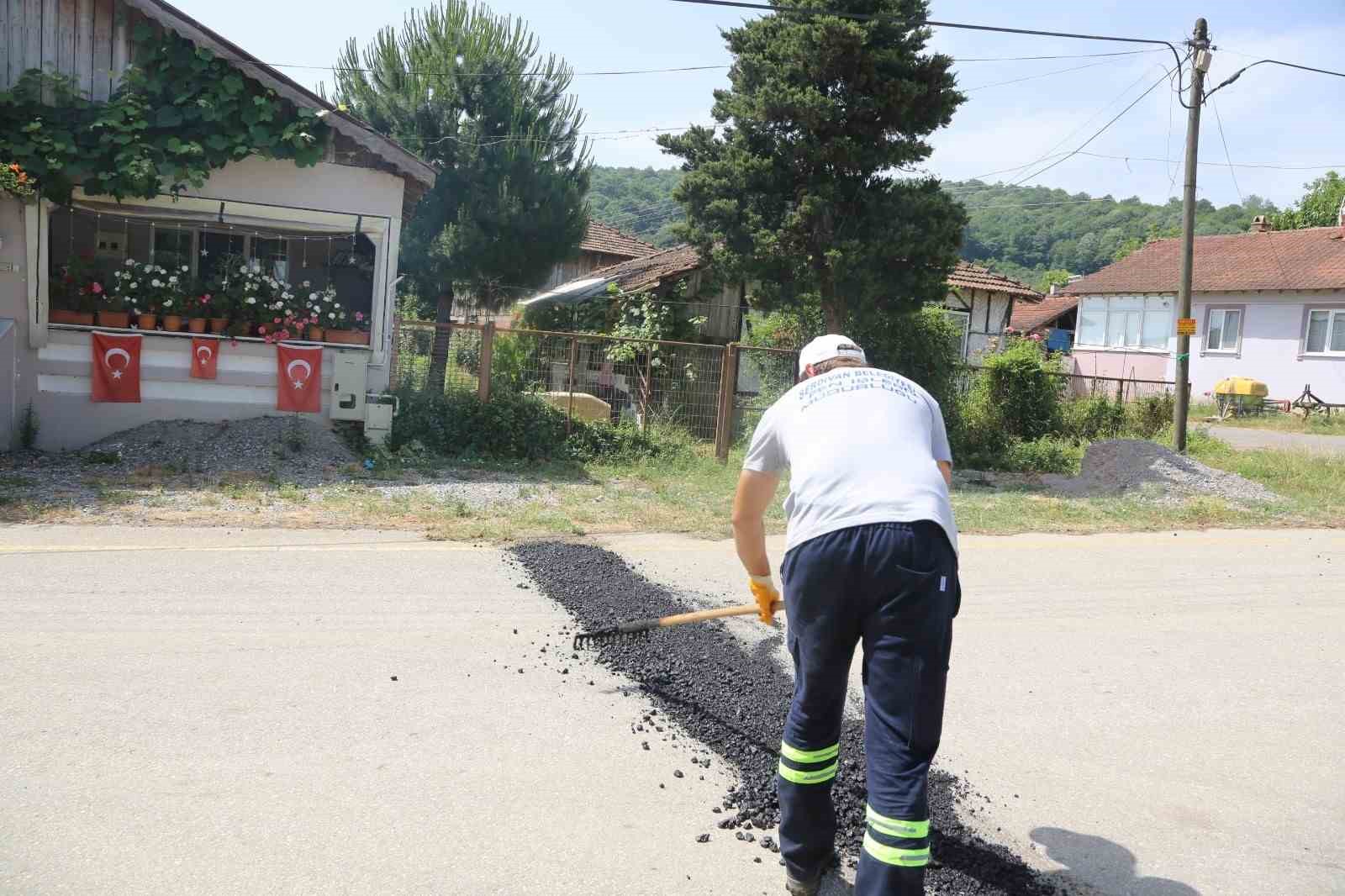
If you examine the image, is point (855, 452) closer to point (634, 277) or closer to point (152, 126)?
point (152, 126)

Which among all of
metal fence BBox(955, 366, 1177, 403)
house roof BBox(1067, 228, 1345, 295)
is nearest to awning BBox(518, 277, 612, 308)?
metal fence BBox(955, 366, 1177, 403)

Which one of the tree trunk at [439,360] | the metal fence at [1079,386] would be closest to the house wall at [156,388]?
the tree trunk at [439,360]

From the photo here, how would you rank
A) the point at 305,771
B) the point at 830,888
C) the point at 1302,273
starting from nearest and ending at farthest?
the point at 830,888
the point at 305,771
the point at 1302,273

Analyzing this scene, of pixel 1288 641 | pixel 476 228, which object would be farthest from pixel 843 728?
pixel 476 228

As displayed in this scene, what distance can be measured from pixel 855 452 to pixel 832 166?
42.8ft

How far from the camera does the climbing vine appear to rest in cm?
1124

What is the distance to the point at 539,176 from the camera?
65.7ft

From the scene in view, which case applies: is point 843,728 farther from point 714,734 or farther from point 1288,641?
point 1288,641

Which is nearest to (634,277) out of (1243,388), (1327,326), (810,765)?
(1243,388)

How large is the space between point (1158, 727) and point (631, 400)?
35.1 ft

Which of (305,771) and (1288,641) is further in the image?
(1288,641)

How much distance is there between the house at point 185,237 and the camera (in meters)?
11.7

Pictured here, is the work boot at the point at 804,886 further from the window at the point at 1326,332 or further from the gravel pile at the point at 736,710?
the window at the point at 1326,332

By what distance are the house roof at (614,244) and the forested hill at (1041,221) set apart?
7.25 meters
